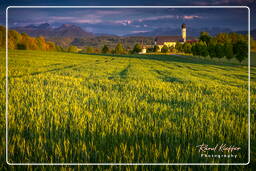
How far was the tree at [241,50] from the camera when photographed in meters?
3.09

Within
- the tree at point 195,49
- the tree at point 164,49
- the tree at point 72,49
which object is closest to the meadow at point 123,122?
the tree at point 195,49

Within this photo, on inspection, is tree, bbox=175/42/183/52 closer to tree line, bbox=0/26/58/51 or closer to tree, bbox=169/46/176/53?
tree, bbox=169/46/176/53

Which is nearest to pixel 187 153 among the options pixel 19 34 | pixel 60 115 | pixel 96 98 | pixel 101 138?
pixel 101 138

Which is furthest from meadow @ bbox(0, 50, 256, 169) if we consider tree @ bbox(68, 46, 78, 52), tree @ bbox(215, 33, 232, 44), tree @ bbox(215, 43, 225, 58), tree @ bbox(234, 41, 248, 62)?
tree @ bbox(68, 46, 78, 52)

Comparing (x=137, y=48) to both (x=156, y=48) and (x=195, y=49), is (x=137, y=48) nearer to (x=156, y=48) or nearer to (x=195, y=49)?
(x=156, y=48)

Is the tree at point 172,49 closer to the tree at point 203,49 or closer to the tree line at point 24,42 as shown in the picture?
the tree at point 203,49

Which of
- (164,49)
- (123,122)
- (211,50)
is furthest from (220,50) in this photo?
(123,122)

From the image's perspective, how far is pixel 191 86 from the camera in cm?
470

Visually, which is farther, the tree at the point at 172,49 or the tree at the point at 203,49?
the tree at the point at 172,49

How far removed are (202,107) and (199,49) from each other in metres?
1.44

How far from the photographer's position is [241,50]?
10.5 feet

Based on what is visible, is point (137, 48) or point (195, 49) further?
point (137, 48)

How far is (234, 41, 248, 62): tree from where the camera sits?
10.2 feet

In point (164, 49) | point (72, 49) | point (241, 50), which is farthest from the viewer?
point (72, 49)
